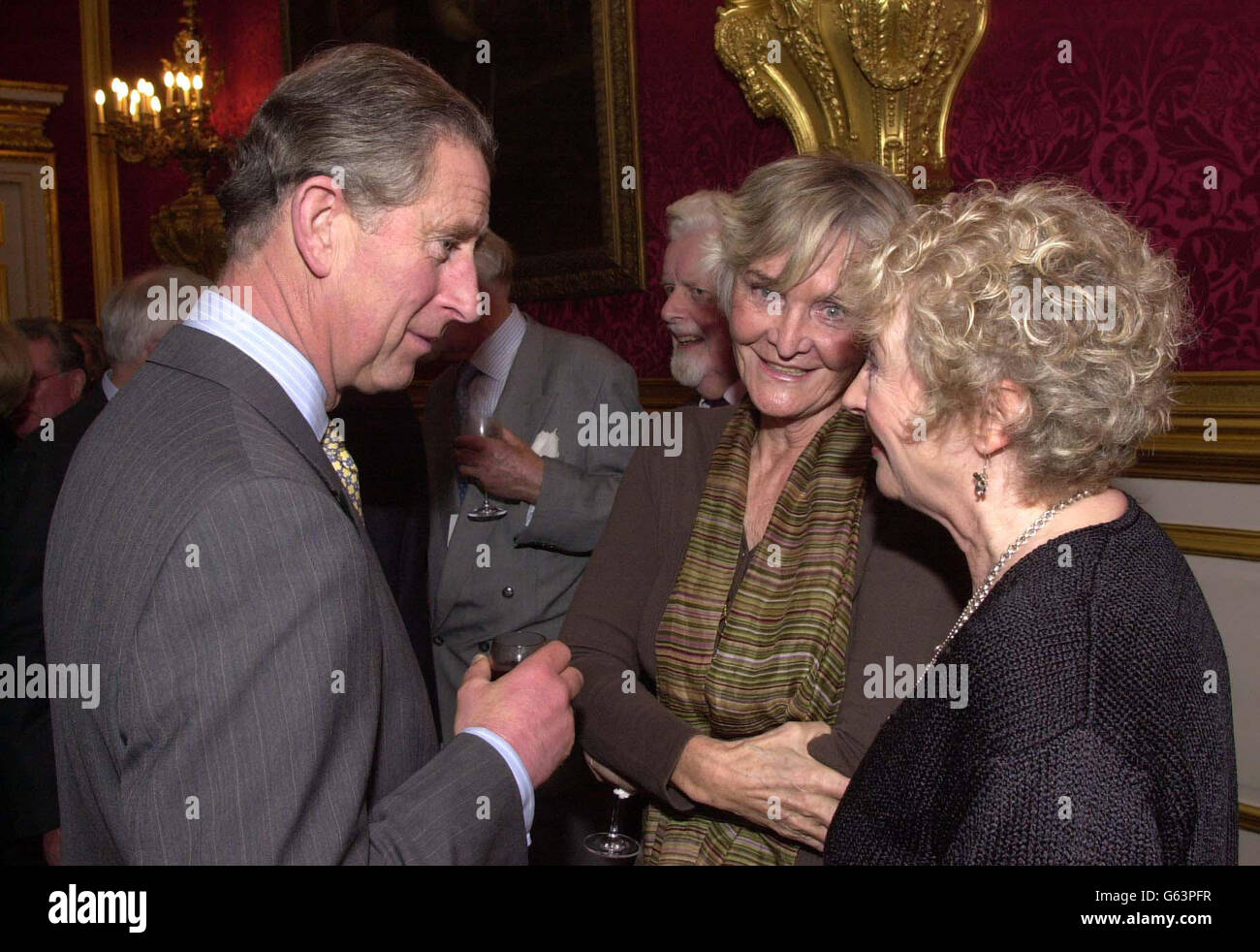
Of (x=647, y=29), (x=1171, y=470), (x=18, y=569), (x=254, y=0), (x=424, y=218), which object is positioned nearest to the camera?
(x=424, y=218)

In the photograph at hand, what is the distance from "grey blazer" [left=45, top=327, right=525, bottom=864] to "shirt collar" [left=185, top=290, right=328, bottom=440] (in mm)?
41

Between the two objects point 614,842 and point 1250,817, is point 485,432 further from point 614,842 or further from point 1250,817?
point 1250,817

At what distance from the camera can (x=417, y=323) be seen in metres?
1.50

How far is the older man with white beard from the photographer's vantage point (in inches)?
128

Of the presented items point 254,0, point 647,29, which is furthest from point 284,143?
point 254,0

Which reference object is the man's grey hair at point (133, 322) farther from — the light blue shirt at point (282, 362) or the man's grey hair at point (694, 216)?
the light blue shirt at point (282, 362)

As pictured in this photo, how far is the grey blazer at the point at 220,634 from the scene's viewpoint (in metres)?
1.02

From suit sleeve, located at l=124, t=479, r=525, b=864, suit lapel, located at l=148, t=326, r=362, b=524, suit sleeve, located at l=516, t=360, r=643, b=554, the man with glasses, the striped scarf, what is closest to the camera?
suit sleeve, located at l=124, t=479, r=525, b=864

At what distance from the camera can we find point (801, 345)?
2.02m

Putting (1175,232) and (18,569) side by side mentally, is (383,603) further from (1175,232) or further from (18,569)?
(1175,232)

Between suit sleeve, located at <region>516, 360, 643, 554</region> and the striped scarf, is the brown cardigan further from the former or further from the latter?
suit sleeve, located at <region>516, 360, 643, 554</region>

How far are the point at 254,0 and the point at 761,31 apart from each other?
14.0 ft

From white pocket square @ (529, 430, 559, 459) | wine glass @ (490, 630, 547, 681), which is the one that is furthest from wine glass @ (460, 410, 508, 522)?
wine glass @ (490, 630, 547, 681)

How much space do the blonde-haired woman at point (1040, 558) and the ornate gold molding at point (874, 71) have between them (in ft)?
5.65
